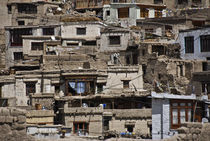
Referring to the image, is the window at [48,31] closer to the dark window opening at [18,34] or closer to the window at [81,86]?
the dark window opening at [18,34]

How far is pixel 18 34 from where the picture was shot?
48.1 metres

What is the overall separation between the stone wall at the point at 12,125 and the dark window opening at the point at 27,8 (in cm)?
3357

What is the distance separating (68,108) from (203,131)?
13192 millimetres

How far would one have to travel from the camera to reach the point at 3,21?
55.7m

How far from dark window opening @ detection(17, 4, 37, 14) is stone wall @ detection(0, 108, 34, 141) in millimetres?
33574

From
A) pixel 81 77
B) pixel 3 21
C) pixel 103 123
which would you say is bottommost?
pixel 103 123

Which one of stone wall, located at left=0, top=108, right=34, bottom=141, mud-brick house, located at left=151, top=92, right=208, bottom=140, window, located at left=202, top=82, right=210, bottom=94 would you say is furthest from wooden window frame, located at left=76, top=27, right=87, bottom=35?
stone wall, located at left=0, top=108, right=34, bottom=141

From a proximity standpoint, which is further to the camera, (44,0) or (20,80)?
(44,0)

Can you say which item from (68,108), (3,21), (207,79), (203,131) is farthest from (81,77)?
(3,21)

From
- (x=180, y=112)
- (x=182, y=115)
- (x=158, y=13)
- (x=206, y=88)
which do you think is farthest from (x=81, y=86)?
→ (x=158, y=13)

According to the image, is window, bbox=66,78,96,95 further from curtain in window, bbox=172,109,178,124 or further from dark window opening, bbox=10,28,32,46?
curtain in window, bbox=172,109,178,124

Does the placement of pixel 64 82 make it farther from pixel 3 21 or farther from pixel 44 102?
pixel 3 21

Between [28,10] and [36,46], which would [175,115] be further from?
[28,10]

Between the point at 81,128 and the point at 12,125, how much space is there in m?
13.0
